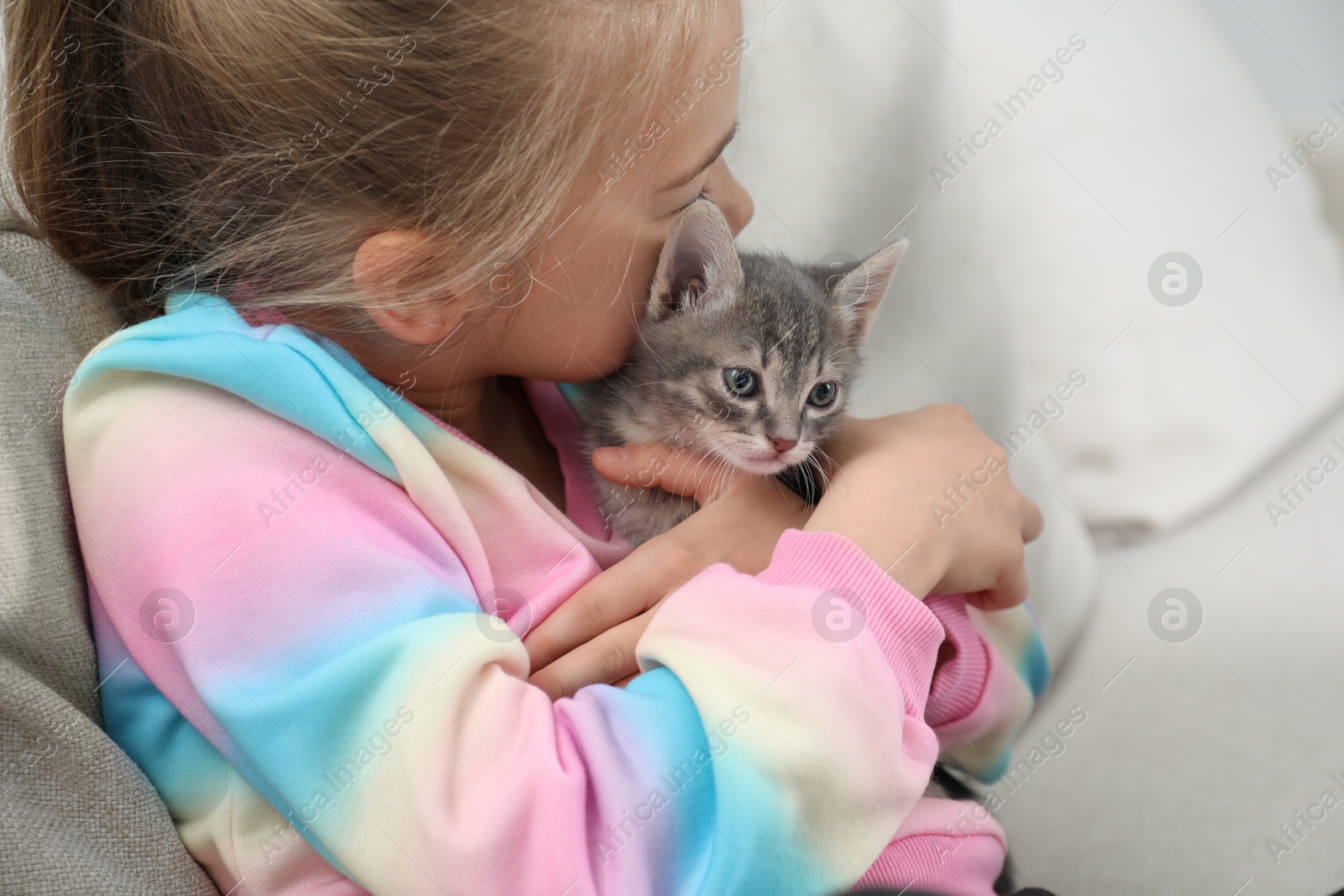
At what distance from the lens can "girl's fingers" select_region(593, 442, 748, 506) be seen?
1229 mm

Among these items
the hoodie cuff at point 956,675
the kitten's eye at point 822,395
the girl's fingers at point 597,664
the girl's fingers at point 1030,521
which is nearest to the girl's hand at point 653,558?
the girl's fingers at point 597,664

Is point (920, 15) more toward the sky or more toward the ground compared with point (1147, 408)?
more toward the sky

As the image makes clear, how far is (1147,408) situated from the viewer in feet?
5.16

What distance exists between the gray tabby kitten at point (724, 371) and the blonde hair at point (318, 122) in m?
0.25

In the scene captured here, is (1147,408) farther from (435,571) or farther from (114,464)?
(114,464)

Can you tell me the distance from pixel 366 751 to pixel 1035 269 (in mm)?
1315

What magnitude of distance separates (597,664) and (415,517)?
24 cm

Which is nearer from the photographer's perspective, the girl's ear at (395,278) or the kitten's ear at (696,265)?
the girl's ear at (395,278)

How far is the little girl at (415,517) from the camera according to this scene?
0.79 meters

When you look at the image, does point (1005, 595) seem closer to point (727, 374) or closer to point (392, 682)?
point (727, 374)

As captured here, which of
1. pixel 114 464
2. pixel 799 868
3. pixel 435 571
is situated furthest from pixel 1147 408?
pixel 114 464

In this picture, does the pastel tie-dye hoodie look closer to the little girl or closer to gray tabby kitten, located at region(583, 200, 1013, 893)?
the little girl

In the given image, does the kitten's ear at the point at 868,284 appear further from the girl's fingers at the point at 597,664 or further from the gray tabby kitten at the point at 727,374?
the girl's fingers at the point at 597,664

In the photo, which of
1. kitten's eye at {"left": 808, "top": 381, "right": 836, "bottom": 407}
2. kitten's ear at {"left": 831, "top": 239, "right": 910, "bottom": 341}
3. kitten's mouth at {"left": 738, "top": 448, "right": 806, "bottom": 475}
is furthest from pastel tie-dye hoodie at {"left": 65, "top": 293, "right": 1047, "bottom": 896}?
kitten's ear at {"left": 831, "top": 239, "right": 910, "bottom": 341}
